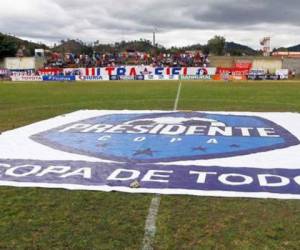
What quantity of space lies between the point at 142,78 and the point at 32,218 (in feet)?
180

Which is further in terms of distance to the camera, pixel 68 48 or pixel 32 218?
pixel 68 48

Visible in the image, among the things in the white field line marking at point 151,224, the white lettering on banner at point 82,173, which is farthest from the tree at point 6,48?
the white field line marking at point 151,224

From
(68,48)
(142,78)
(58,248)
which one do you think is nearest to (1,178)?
(58,248)

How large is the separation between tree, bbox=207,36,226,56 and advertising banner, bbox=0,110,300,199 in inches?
4952

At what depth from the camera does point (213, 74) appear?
60156 millimetres

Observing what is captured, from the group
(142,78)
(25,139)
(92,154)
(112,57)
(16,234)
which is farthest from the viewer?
(112,57)

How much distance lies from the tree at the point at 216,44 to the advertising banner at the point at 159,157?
125793 millimetres

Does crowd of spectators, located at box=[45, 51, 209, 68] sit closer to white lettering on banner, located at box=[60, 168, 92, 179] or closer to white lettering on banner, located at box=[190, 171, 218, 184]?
white lettering on banner, located at box=[60, 168, 92, 179]

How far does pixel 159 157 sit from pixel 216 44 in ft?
440

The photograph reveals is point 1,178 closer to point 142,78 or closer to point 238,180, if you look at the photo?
point 238,180

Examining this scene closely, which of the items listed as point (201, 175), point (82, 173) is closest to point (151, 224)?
point (201, 175)

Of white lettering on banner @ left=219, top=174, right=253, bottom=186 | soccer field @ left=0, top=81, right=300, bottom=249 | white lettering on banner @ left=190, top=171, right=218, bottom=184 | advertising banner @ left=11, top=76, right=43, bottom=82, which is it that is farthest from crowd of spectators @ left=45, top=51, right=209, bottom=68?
soccer field @ left=0, top=81, right=300, bottom=249

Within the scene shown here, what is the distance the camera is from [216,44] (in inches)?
5458

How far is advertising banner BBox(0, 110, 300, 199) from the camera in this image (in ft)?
21.2
